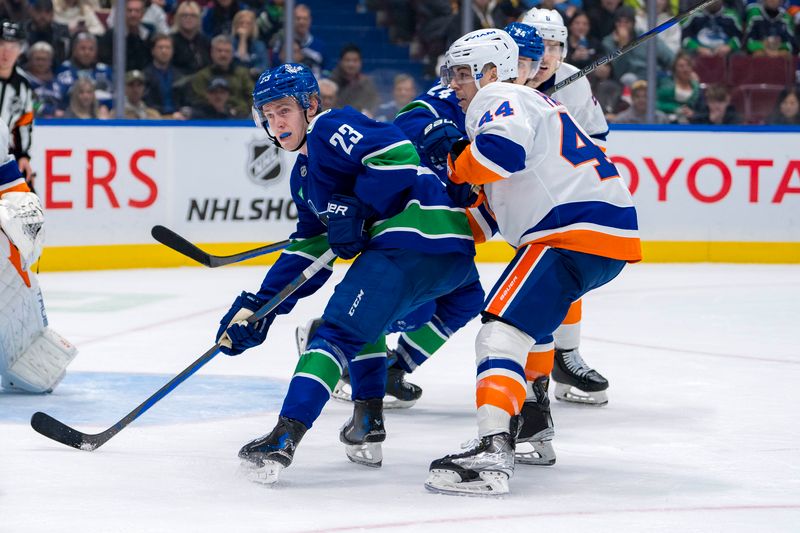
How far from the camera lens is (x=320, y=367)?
2.97 metres

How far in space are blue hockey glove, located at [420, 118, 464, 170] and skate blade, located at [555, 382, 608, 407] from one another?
967 mm

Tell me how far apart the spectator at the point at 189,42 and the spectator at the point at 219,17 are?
0.05 m

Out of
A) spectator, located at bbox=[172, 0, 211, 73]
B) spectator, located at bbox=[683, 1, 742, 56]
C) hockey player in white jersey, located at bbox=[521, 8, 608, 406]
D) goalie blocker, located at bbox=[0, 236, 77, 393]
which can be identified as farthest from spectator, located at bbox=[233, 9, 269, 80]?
goalie blocker, located at bbox=[0, 236, 77, 393]

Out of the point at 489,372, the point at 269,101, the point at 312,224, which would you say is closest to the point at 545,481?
the point at 489,372

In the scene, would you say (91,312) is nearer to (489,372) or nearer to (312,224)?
(312,224)

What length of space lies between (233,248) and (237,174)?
0.38 m

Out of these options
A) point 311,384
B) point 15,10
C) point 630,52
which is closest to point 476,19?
point 630,52

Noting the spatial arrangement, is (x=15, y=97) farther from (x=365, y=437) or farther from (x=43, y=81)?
(x=365, y=437)

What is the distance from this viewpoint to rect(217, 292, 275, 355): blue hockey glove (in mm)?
3137

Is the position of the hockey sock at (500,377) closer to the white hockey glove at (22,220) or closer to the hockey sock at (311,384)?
the hockey sock at (311,384)

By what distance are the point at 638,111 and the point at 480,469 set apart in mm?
5160

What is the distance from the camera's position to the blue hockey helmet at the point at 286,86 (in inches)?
120

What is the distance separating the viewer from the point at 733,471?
3.20 m

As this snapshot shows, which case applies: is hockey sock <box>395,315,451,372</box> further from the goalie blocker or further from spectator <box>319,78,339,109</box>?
spectator <box>319,78,339,109</box>
